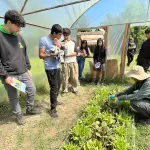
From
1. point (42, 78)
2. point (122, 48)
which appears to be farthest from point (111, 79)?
point (42, 78)

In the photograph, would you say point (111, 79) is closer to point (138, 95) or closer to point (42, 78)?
point (42, 78)

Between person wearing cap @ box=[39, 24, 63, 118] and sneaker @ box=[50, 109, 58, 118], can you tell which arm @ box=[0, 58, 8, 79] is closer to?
person wearing cap @ box=[39, 24, 63, 118]

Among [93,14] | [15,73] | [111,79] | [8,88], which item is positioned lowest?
[111,79]

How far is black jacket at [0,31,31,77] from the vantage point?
9.46 ft

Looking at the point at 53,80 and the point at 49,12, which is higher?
the point at 49,12

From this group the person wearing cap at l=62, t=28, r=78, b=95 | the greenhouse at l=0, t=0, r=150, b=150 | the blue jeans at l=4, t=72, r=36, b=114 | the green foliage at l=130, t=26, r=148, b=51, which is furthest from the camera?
the green foliage at l=130, t=26, r=148, b=51

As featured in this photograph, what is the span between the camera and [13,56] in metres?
3.02

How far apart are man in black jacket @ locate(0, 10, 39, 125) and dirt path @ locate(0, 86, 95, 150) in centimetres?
A: 25

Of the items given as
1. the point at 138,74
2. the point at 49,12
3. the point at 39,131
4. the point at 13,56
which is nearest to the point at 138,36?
the point at 49,12

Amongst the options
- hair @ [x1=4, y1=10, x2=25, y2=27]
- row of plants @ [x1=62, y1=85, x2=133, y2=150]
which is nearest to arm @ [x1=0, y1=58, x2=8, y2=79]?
hair @ [x1=4, y1=10, x2=25, y2=27]

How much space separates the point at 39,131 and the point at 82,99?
1800mm

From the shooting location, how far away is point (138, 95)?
10.8ft

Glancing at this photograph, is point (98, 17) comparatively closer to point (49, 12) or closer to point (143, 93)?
point (49, 12)

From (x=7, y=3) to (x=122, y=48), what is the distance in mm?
3815
